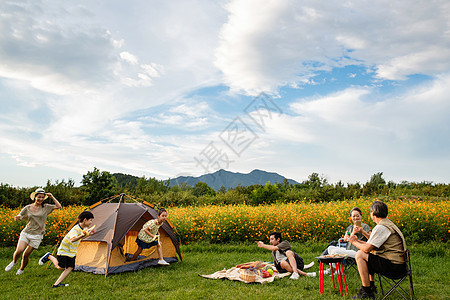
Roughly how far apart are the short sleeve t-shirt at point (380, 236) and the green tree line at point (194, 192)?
1297cm

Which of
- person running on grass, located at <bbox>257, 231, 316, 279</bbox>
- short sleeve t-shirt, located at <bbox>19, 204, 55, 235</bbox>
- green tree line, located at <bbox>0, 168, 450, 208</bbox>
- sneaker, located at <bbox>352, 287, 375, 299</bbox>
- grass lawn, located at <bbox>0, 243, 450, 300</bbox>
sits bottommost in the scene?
grass lawn, located at <bbox>0, 243, 450, 300</bbox>

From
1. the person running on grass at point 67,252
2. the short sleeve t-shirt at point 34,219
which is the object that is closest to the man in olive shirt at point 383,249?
the person running on grass at point 67,252

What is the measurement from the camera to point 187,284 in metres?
6.32

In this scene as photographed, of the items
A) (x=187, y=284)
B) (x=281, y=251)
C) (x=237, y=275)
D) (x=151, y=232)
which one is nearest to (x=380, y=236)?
(x=281, y=251)

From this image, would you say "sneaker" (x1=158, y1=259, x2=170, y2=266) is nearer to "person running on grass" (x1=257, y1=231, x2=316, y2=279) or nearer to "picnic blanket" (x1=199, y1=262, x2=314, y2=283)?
"picnic blanket" (x1=199, y1=262, x2=314, y2=283)

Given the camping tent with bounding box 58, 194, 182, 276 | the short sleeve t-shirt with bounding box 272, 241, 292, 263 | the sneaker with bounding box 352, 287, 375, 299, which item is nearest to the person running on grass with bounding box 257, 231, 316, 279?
the short sleeve t-shirt with bounding box 272, 241, 292, 263

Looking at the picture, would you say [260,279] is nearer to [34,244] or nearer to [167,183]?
[34,244]

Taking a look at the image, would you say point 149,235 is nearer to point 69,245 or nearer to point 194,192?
point 69,245

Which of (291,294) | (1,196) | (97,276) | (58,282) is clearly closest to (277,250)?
(291,294)

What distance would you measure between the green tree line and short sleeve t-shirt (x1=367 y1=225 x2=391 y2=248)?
1297 centimetres

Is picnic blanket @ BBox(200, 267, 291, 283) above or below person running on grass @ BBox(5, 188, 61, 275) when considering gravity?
below

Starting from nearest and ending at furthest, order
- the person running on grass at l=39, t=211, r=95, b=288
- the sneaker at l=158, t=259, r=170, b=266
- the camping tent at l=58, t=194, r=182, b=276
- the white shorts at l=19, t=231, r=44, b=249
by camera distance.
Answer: the person running on grass at l=39, t=211, r=95, b=288 → the white shorts at l=19, t=231, r=44, b=249 → the camping tent at l=58, t=194, r=182, b=276 → the sneaker at l=158, t=259, r=170, b=266

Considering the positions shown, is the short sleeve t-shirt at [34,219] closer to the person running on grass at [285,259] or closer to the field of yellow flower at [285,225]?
the field of yellow flower at [285,225]

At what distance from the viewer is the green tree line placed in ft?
60.7
